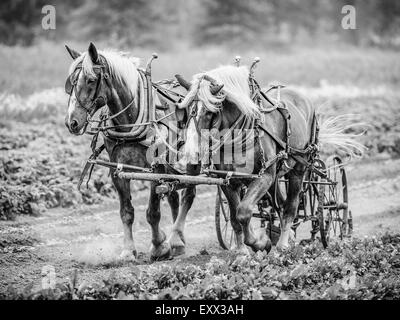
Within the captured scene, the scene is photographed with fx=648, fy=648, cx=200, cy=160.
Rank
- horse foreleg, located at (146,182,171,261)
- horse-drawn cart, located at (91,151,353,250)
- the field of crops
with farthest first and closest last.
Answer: horse foreleg, located at (146,182,171,261) → horse-drawn cart, located at (91,151,353,250) → the field of crops

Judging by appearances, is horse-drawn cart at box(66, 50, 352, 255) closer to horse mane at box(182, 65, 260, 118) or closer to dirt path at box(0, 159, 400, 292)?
horse mane at box(182, 65, 260, 118)

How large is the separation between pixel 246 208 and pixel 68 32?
22058mm

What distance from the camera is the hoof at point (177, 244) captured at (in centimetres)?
797

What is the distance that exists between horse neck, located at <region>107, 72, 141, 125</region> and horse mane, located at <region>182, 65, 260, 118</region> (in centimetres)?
88

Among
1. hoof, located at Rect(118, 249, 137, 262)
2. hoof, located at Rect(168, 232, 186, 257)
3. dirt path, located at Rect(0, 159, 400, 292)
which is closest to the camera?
dirt path, located at Rect(0, 159, 400, 292)

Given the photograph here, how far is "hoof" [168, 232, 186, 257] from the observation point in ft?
26.1

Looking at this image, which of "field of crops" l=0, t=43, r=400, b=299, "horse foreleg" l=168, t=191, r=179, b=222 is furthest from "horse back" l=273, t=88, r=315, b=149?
"horse foreleg" l=168, t=191, r=179, b=222

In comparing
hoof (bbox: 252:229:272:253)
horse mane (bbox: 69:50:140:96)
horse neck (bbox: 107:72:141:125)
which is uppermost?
horse mane (bbox: 69:50:140:96)

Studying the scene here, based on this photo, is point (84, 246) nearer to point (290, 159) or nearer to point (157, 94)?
point (157, 94)

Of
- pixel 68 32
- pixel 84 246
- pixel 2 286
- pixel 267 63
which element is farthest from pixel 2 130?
pixel 68 32

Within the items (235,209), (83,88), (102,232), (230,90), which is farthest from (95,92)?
(102,232)

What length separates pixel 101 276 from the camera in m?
6.55
